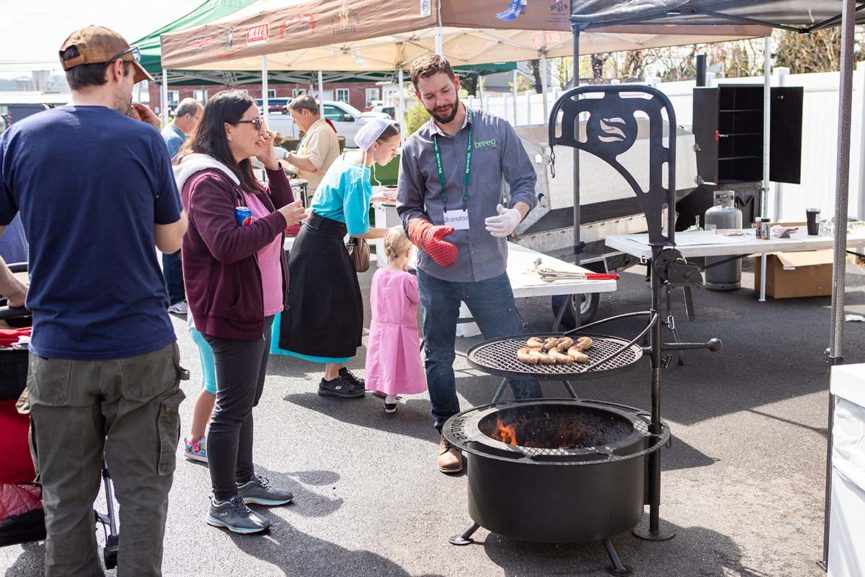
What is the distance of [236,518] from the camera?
164 inches

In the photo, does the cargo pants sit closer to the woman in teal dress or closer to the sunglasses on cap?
the sunglasses on cap

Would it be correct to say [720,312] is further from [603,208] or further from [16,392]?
[16,392]

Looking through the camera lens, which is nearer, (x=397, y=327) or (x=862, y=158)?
(x=397, y=327)

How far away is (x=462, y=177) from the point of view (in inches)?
180

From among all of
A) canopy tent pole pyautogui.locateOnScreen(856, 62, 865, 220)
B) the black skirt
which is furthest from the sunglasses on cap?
canopy tent pole pyautogui.locateOnScreen(856, 62, 865, 220)

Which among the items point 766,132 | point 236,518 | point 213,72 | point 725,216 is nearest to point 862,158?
point 766,132

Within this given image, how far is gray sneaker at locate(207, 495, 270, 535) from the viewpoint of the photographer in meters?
4.14

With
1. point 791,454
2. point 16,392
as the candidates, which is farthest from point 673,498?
point 16,392

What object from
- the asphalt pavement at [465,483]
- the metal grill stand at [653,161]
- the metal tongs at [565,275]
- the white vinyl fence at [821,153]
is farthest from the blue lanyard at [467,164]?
the white vinyl fence at [821,153]

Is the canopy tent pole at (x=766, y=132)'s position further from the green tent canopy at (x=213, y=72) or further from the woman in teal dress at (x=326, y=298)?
the green tent canopy at (x=213, y=72)

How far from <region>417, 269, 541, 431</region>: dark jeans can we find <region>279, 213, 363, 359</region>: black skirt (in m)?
1.40

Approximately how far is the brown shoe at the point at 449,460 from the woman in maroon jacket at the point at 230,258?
3.47 ft

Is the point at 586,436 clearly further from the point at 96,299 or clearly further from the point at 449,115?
the point at 96,299

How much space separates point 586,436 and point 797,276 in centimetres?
558
